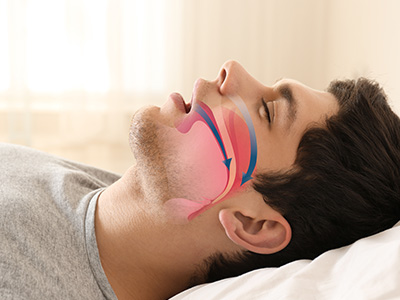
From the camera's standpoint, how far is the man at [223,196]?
3.71ft

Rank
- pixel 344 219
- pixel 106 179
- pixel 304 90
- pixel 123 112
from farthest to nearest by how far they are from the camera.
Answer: pixel 123 112 < pixel 106 179 < pixel 304 90 < pixel 344 219

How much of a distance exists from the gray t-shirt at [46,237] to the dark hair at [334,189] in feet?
1.05

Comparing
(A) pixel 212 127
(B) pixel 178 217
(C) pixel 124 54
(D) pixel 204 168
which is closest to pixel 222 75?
(A) pixel 212 127

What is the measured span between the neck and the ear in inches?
3.2

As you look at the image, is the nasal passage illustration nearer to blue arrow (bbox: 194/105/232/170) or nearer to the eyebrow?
blue arrow (bbox: 194/105/232/170)

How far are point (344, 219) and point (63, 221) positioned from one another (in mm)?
674

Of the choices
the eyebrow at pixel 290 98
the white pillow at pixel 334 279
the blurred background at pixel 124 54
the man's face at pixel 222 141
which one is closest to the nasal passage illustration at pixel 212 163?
the man's face at pixel 222 141

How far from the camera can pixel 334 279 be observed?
2.96 ft

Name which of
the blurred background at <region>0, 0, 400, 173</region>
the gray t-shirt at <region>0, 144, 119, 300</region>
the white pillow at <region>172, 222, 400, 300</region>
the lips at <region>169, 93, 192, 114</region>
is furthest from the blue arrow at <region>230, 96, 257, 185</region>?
the blurred background at <region>0, 0, 400, 173</region>

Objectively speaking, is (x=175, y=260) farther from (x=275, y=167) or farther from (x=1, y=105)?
(x=1, y=105)

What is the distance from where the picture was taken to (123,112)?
3.18 meters

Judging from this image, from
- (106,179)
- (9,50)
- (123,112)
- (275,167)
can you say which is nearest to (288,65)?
(123,112)

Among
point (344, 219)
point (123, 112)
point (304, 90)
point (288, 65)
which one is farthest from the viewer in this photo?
point (288, 65)

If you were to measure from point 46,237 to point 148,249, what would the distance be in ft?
0.81
